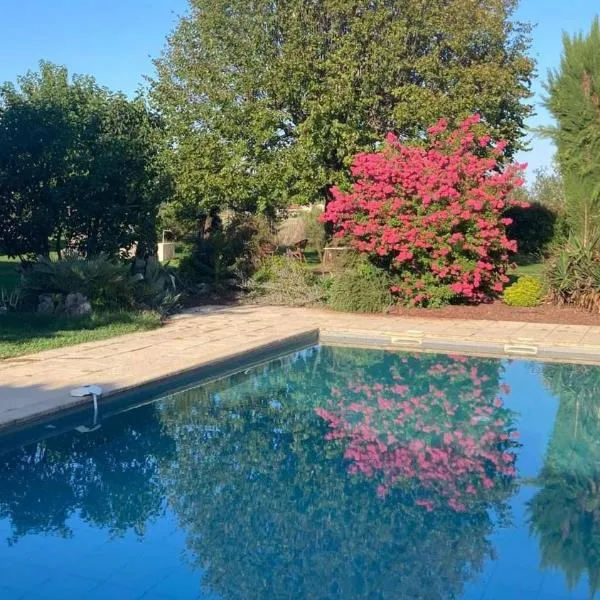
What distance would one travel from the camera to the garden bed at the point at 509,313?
1427 cm

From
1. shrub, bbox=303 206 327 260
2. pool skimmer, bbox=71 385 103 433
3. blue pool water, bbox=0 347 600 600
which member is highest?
shrub, bbox=303 206 327 260

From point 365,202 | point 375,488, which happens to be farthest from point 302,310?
point 375,488

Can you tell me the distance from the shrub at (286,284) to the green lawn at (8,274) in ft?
16.9

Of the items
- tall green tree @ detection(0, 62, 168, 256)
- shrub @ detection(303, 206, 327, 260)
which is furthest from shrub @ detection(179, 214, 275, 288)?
shrub @ detection(303, 206, 327, 260)

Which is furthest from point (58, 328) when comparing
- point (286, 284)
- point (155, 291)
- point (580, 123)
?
point (580, 123)

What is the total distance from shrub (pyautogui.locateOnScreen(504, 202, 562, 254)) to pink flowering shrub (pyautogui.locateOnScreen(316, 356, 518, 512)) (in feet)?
49.4

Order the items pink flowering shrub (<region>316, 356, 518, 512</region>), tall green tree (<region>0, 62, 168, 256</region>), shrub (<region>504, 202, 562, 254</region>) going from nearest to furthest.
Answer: pink flowering shrub (<region>316, 356, 518, 512</region>) < tall green tree (<region>0, 62, 168, 256</region>) < shrub (<region>504, 202, 562, 254</region>)

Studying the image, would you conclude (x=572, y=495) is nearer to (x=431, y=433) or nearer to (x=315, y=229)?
(x=431, y=433)

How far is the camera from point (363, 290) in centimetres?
1541

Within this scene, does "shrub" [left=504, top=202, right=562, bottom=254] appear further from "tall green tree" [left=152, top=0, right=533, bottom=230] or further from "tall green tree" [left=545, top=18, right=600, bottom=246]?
"tall green tree" [left=545, top=18, right=600, bottom=246]

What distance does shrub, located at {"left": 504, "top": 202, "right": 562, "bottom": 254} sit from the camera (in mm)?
25359

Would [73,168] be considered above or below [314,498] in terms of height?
above

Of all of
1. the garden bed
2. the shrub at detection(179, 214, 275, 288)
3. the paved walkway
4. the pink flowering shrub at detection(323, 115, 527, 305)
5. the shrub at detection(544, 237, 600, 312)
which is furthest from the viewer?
the shrub at detection(179, 214, 275, 288)

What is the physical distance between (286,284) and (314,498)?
34.3ft
